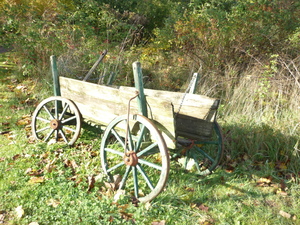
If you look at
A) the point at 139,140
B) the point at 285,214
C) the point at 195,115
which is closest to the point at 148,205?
the point at 139,140

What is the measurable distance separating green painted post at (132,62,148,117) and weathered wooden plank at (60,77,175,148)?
0.07 meters

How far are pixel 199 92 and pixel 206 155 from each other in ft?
5.69

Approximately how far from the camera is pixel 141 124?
9.93 feet

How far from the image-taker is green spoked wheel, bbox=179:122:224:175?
347 centimetres

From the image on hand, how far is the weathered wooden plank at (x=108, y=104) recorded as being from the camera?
2.93 metres

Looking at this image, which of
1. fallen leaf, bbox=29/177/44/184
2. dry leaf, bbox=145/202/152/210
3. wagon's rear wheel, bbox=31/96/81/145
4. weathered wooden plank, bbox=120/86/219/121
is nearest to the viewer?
dry leaf, bbox=145/202/152/210

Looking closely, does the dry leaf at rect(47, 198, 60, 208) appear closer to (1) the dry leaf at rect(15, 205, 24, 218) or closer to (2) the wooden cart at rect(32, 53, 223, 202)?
(1) the dry leaf at rect(15, 205, 24, 218)

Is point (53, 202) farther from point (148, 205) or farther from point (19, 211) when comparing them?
point (148, 205)

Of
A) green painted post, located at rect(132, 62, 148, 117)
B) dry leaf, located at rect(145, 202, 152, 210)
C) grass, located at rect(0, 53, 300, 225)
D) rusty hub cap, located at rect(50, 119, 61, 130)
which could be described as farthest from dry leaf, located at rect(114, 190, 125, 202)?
rusty hub cap, located at rect(50, 119, 61, 130)

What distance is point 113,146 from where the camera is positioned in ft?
13.2

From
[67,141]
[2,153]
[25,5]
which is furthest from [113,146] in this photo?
[25,5]

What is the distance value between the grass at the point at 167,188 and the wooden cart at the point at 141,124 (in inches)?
7.5

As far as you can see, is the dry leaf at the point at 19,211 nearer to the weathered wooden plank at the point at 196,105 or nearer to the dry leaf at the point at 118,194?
the dry leaf at the point at 118,194

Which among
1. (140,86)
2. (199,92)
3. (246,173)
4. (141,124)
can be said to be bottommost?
(246,173)
